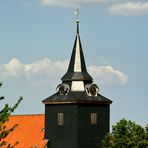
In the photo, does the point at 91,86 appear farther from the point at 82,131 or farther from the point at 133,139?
the point at 133,139

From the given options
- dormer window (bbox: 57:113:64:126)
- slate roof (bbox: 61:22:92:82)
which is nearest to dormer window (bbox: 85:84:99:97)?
slate roof (bbox: 61:22:92:82)

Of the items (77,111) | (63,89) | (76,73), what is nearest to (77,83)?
A: (76,73)

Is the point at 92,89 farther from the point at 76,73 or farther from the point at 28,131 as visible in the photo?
the point at 28,131

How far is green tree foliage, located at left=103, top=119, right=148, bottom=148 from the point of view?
2376 inches

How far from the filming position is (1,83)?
29.9m

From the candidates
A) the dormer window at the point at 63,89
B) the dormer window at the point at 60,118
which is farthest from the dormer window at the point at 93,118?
the dormer window at the point at 63,89

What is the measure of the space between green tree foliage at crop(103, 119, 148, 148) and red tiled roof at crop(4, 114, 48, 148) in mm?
10192

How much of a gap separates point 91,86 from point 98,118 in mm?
3083

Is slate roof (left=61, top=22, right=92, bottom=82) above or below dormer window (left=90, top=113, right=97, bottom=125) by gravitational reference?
above

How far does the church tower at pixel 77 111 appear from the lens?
66.2 metres

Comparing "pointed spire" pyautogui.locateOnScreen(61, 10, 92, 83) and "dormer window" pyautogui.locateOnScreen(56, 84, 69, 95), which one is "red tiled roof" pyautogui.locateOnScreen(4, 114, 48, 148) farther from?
"pointed spire" pyautogui.locateOnScreen(61, 10, 92, 83)

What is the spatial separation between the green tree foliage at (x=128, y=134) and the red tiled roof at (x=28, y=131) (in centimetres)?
1019

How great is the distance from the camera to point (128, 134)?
60.8 metres

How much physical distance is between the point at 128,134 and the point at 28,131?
14497 millimetres
